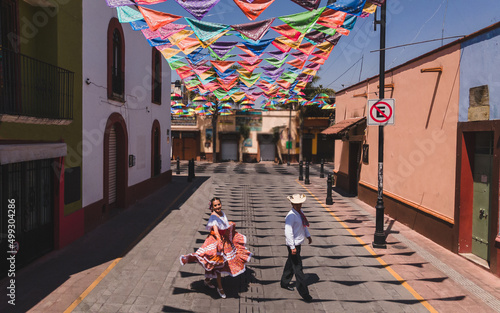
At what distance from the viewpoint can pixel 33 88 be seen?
7738 mm

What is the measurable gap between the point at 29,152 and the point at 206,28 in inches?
200

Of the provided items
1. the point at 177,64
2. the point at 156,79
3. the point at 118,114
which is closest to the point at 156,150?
the point at 156,79

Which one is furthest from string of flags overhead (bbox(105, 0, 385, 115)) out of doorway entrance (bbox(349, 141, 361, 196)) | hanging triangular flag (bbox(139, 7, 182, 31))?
doorway entrance (bbox(349, 141, 361, 196))

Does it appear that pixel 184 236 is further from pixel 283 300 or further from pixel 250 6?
pixel 250 6

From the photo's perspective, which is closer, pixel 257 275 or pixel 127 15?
pixel 257 275

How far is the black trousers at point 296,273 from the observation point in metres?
5.93

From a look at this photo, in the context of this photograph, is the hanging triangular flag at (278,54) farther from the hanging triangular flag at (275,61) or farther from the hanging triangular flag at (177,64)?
the hanging triangular flag at (177,64)

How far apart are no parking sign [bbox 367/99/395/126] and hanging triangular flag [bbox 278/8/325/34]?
8.80 feet

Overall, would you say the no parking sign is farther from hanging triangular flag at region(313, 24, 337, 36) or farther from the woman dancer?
the woman dancer

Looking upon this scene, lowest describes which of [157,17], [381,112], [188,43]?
[381,112]

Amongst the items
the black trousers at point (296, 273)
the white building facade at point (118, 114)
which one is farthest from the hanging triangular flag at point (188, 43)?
the black trousers at point (296, 273)

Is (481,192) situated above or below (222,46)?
below

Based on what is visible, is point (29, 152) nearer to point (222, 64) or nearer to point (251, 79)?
point (222, 64)

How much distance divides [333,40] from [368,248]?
20.7ft
